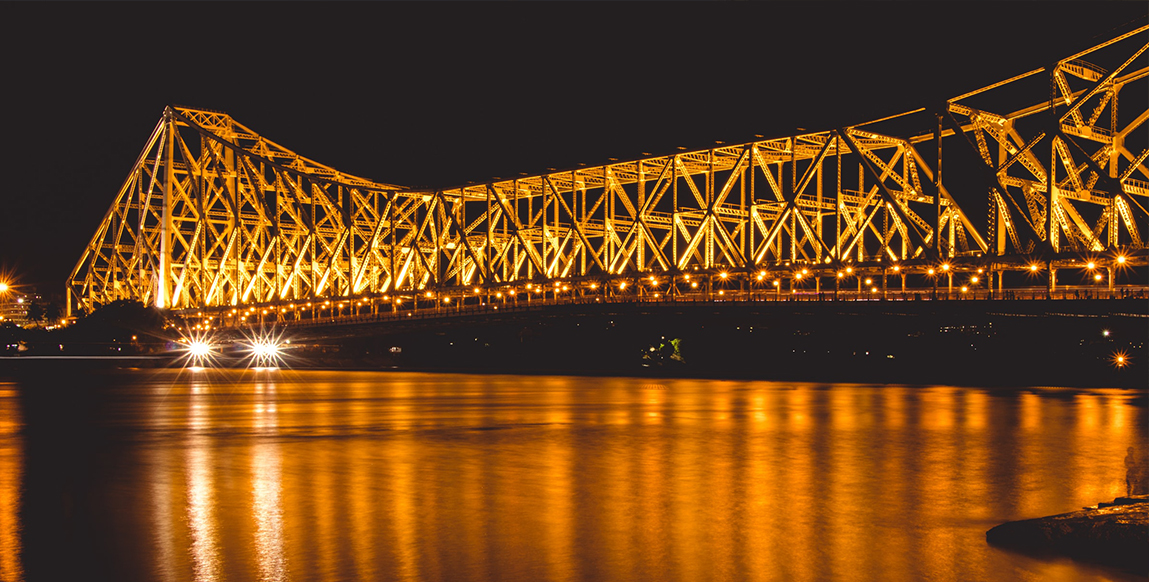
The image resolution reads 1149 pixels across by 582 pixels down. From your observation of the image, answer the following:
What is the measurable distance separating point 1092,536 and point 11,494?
12398mm

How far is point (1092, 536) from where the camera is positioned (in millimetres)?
9547

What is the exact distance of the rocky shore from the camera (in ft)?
30.0

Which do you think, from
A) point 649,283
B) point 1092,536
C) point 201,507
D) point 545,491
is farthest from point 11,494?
point 649,283

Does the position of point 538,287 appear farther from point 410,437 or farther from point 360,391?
point 410,437

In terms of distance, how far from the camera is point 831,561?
935 cm

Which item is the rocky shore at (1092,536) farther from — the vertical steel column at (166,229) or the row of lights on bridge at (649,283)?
the vertical steel column at (166,229)

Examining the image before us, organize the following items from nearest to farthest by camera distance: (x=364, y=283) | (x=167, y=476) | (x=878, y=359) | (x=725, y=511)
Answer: (x=725, y=511), (x=167, y=476), (x=878, y=359), (x=364, y=283)

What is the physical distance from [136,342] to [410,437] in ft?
273

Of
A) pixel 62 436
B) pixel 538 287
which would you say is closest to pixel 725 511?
pixel 62 436

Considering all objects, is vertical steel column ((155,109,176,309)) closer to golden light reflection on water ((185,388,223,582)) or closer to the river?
the river

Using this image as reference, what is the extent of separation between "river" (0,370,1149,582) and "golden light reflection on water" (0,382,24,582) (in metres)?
0.05

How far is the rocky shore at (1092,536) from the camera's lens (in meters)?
9.14

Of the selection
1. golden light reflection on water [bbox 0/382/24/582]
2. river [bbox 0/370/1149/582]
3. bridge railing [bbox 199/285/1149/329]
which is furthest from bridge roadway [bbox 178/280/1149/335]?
golden light reflection on water [bbox 0/382/24/582]

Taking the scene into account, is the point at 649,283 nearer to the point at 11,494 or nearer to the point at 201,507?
the point at 11,494
